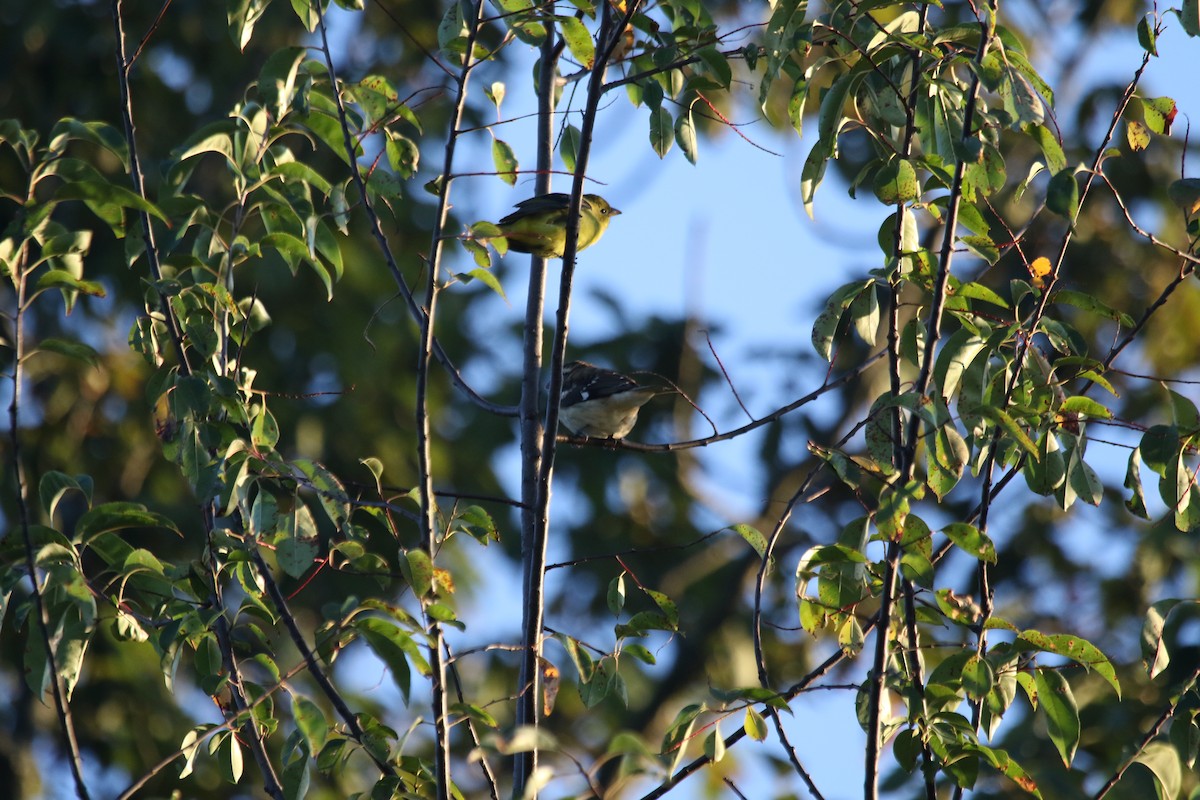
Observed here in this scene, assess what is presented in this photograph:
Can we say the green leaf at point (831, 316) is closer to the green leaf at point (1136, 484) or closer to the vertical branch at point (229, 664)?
the green leaf at point (1136, 484)

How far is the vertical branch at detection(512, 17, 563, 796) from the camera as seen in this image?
9.71 feet

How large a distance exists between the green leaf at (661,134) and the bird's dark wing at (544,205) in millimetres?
624

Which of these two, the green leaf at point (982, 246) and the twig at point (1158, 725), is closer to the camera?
the twig at point (1158, 725)

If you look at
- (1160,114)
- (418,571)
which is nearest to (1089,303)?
(1160,114)

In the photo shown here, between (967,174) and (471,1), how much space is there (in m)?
1.22

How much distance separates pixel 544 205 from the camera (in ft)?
13.5

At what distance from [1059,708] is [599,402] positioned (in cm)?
454

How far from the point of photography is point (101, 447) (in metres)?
10.4

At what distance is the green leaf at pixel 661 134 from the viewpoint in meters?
3.31

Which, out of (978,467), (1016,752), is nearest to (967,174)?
(978,467)

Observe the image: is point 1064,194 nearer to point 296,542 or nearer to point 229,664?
point 296,542

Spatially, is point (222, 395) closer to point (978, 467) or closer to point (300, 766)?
point (300, 766)

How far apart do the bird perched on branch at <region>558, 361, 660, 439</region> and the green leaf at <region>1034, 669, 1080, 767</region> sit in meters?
4.14

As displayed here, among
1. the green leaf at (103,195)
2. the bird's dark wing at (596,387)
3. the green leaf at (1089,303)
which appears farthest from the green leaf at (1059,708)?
the bird's dark wing at (596,387)
